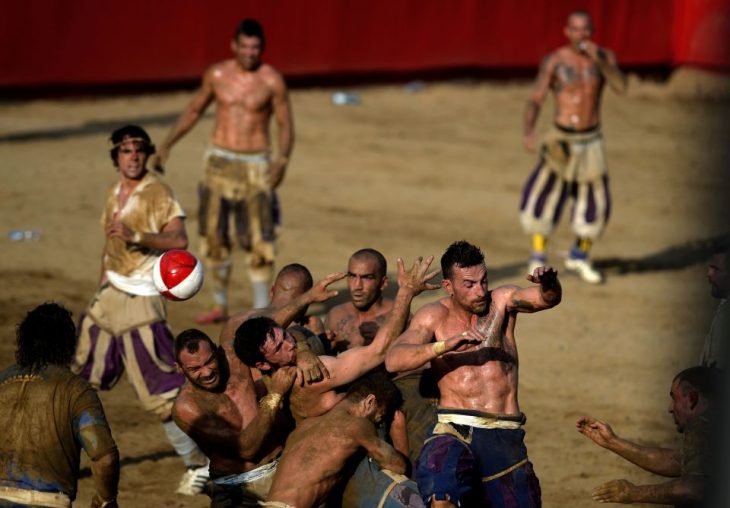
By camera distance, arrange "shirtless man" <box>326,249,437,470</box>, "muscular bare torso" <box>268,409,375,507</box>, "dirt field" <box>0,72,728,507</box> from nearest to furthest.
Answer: "muscular bare torso" <box>268,409,375,507</box>, "shirtless man" <box>326,249,437,470</box>, "dirt field" <box>0,72,728,507</box>

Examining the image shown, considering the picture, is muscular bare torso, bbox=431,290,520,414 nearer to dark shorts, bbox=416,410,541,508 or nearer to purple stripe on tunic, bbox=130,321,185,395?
dark shorts, bbox=416,410,541,508

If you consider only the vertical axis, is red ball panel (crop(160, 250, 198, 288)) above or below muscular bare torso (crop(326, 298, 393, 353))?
above

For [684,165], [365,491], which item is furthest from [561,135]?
[365,491]

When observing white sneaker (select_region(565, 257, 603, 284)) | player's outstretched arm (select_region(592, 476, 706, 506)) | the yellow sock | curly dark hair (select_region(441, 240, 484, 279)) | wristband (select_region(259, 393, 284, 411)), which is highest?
curly dark hair (select_region(441, 240, 484, 279))

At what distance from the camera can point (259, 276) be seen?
1445cm

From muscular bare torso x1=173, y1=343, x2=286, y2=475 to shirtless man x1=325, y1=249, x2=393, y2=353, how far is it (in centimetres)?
108

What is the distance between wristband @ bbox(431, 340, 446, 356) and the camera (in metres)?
8.24

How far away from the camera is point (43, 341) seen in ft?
26.0

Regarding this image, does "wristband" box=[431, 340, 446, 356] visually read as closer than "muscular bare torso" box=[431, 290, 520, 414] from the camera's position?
Yes

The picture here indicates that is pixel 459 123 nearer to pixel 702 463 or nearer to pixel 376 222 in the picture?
pixel 376 222

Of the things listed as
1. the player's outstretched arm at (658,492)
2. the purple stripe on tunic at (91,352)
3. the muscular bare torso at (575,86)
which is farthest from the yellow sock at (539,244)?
the player's outstretched arm at (658,492)

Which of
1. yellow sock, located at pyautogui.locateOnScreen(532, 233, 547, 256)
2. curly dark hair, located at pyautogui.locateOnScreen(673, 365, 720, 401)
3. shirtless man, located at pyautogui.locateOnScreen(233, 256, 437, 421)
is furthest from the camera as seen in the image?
yellow sock, located at pyautogui.locateOnScreen(532, 233, 547, 256)

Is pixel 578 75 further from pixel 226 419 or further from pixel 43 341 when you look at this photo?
pixel 43 341

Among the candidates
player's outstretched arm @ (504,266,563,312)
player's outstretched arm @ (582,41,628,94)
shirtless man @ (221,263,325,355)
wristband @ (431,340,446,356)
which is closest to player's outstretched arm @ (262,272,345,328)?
shirtless man @ (221,263,325,355)
